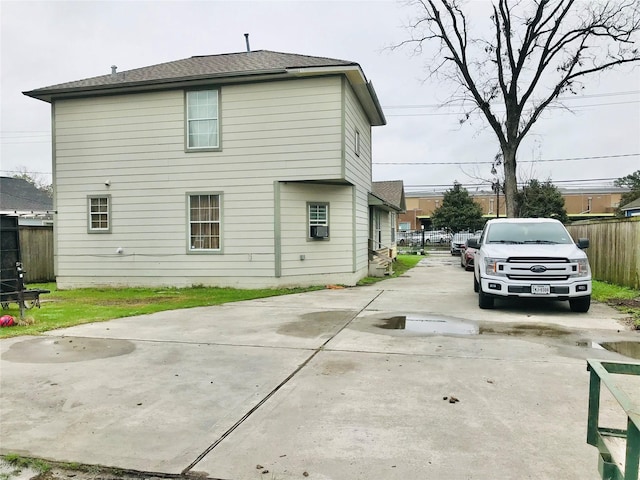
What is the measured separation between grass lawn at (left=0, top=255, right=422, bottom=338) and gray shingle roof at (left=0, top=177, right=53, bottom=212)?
1452 centimetres

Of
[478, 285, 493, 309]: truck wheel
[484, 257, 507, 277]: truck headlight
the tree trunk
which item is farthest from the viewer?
the tree trunk

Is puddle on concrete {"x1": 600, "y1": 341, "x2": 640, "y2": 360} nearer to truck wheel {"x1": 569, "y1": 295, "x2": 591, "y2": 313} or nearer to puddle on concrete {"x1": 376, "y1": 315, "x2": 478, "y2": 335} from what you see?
puddle on concrete {"x1": 376, "y1": 315, "x2": 478, "y2": 335}

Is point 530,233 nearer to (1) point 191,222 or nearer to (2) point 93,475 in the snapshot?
(2) point 93,475

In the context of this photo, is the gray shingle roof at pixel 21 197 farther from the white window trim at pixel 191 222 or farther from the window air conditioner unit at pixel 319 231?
the window air conditioner unit at pixel 319 231

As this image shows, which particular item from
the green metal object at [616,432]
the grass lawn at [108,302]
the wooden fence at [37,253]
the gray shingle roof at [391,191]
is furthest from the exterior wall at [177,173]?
the gray shingle roof at [391,191]

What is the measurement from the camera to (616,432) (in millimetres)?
2154

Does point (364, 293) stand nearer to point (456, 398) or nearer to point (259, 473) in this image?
point (456, 398)

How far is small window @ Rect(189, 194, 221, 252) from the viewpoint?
13523 millimetres

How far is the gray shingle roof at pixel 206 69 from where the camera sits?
41.7ft

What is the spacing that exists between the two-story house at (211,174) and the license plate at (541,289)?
6.21 m

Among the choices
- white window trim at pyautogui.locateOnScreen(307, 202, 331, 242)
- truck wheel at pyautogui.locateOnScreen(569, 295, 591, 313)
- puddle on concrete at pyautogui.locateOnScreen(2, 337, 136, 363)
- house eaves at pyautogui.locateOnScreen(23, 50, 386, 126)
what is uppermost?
house eaves at pyautogui.locateOnScreen(23, 50, 386, 126)

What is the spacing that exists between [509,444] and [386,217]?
21160mm

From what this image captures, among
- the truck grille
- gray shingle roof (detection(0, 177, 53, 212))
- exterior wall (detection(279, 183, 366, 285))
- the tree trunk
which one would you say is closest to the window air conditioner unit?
exterior wall (detection(279, 183, 366, 285))

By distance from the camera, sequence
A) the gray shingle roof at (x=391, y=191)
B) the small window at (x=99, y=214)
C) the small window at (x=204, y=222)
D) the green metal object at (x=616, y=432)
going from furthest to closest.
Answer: the gray shingle roof at (x=391, y=191)
the small window at (x=99, y=214)
the small window at (x=204, y=222)
the green metal object at (x=616, y=432)
